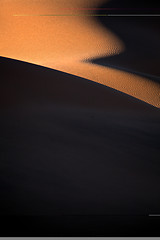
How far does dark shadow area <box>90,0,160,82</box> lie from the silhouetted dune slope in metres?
3.30

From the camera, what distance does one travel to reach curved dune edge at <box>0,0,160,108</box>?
9016 millimetres

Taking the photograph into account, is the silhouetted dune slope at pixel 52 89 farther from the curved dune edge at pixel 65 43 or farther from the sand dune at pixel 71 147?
the curved dune edge at pixel 65 43

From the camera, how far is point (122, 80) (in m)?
9.03

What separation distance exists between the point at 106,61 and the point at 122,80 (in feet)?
9.31

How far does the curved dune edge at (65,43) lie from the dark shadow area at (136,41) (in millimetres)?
540

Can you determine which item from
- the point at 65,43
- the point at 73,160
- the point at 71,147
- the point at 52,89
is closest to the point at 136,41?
the point at 65,43

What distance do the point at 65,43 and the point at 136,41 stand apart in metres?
3.70

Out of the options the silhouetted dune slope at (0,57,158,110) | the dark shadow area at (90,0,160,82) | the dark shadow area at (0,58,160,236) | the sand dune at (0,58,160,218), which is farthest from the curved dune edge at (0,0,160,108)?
the dark shadow area at (0,58,160,236)

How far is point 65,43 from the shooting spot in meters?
13.6

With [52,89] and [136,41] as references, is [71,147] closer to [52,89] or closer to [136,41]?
[52,89]

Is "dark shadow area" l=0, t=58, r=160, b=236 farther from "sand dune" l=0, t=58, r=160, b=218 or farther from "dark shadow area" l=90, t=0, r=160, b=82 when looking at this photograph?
"dark shadow area" l=90, t=0, r=160, b=82

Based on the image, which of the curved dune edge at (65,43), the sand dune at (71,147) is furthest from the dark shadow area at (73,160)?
the curved dune edge at (65,43)

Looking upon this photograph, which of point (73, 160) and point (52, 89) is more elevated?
point (52, 89)

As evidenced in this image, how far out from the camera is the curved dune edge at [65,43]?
355 inches
